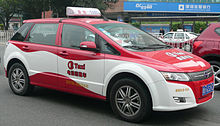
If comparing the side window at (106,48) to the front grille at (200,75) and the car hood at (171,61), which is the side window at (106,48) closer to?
the car hood at (171,61)

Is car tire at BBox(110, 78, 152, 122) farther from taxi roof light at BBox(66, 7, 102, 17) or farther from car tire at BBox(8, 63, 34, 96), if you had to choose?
car tire at BBox(8, 63, 34, 96)

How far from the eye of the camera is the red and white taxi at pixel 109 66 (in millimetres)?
4492

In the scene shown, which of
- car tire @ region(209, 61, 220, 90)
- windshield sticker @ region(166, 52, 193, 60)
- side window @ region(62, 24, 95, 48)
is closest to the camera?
windshield sticker @ region(166, 52, 193, 60)

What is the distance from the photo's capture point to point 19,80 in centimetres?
652

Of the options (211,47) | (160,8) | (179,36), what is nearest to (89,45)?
(211,47)

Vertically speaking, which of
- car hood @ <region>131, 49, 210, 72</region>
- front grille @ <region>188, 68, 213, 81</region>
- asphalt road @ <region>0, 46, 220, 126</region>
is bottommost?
asphalt road @ <region>0, 46, 220, 126</region>

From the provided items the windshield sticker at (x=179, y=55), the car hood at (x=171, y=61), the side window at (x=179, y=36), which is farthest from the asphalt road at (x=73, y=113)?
the side window at (x=179, y=36)

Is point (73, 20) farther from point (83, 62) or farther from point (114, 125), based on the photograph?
point (114, 125)

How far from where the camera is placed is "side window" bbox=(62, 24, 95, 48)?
545cm

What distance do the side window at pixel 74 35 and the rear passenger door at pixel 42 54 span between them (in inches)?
9.3

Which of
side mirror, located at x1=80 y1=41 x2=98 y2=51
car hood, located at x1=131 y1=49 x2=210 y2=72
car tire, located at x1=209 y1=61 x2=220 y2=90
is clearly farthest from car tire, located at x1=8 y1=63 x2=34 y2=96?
car tire, located at x1=209 y1=61 x2=220 y2=90

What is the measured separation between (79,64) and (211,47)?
358 centimetres

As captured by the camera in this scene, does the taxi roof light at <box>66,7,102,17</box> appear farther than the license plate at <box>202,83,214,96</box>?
Yes

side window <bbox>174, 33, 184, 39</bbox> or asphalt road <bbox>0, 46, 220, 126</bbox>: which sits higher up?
side window <bbox>174, 33, 184, 39</bbox>
